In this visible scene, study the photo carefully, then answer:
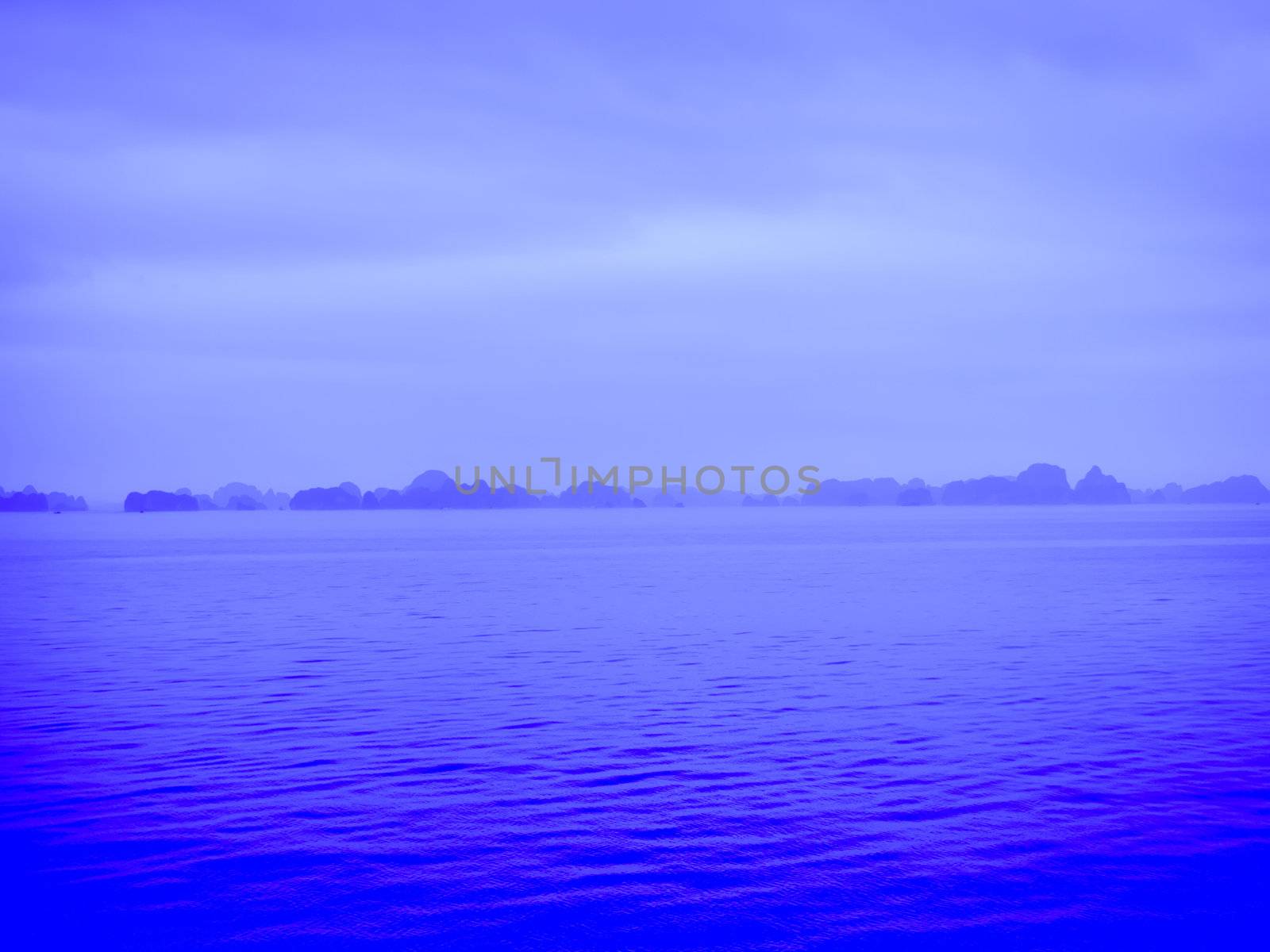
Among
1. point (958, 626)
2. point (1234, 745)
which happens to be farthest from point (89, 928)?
point (958, 626)

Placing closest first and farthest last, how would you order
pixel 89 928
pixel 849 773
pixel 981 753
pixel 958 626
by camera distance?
pixel 89 928, pixel 849 773, pixel 981 753, pixel 958 626

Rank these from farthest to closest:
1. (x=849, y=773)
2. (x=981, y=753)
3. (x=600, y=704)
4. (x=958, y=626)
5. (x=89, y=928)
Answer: (x=958, y=626) → (x=600, y=704) → (x=981, y=753) → (x=849, y=773) → (x=89, y=928)

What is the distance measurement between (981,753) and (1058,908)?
27.0 feet

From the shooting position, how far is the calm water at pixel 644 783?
15.1m

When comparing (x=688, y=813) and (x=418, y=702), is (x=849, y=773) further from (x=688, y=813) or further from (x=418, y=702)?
(x=418, y=702)

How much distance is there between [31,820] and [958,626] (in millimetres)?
35883

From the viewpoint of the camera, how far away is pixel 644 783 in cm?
2125

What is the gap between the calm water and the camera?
1506cm

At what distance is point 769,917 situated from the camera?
1480cm

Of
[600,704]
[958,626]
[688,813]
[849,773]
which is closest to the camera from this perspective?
[688,813]

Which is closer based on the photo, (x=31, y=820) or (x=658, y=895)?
(x=658, y=895)

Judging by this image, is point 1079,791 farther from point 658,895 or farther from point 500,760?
point 500,760

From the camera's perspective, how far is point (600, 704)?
2967cm

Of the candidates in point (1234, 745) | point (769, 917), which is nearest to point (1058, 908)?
point (769, 917)
